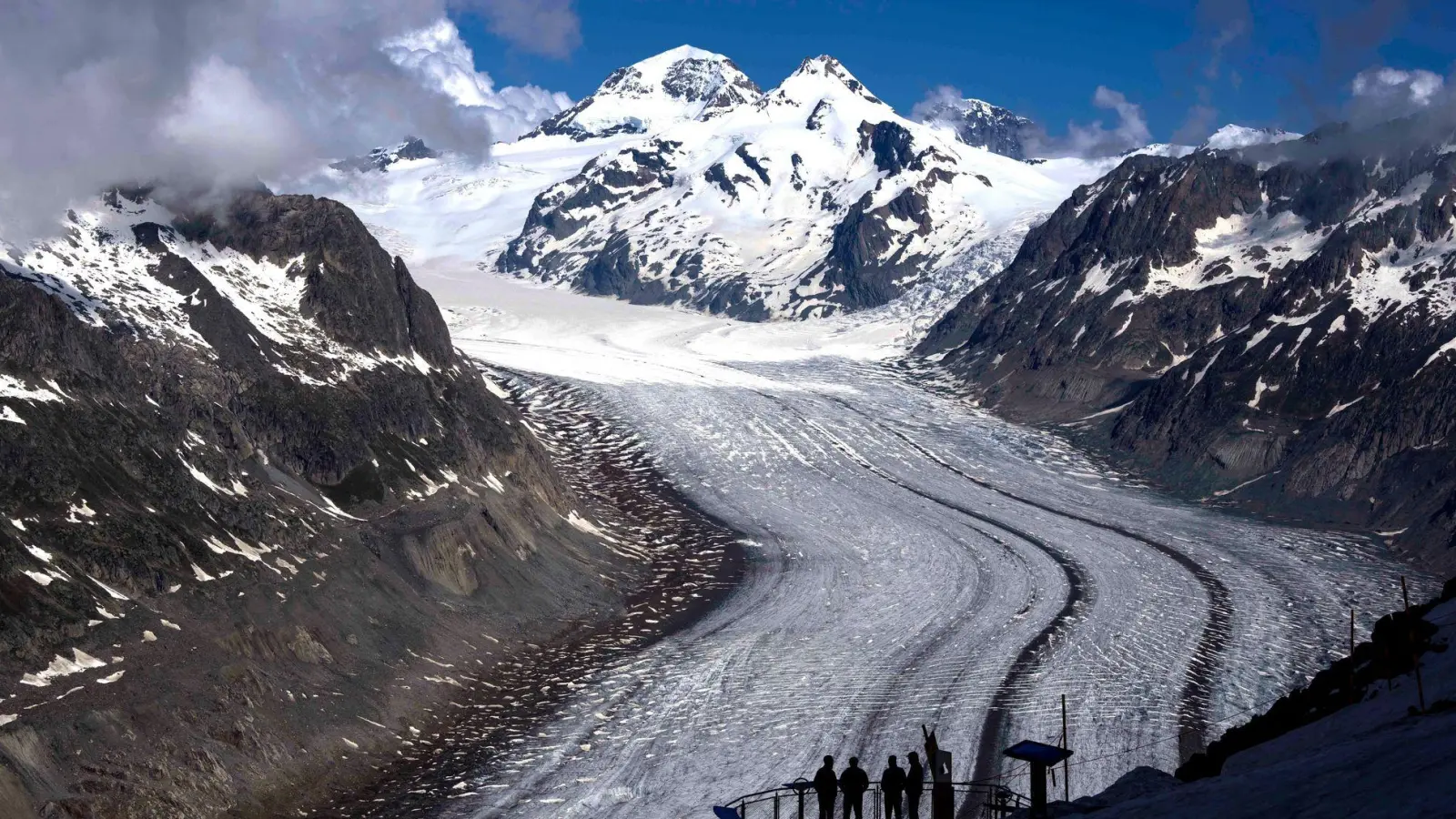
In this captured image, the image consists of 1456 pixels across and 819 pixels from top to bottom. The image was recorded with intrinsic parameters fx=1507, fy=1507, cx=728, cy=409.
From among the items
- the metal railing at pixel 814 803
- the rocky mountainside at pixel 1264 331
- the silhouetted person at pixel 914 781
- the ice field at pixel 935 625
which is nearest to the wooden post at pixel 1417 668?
the silhouetted person at pixel 914 781

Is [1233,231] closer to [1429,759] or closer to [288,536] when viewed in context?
[288,536]

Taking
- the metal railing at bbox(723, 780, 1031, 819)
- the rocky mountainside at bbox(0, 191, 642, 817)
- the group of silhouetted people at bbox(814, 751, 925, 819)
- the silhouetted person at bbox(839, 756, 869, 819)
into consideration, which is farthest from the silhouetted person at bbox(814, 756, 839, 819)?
the rocky mountainside at bbox(0, 191, 642, 817)

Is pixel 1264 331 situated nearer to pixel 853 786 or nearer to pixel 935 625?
pixel 935 625

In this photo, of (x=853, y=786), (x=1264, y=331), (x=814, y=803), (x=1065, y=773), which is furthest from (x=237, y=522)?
(x=1264, y=331)

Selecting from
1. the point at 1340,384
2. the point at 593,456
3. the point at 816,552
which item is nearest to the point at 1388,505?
the point at 1340,384

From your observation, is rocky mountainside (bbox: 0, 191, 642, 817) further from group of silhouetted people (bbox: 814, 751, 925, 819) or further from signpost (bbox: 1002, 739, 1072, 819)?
signpost (bbox: 1002, 739, 1072, 819)

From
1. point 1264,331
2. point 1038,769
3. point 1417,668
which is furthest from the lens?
point 1264,331

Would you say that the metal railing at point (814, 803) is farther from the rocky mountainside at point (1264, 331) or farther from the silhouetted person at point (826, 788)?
the rocky mountainside at point (1264, 331)
